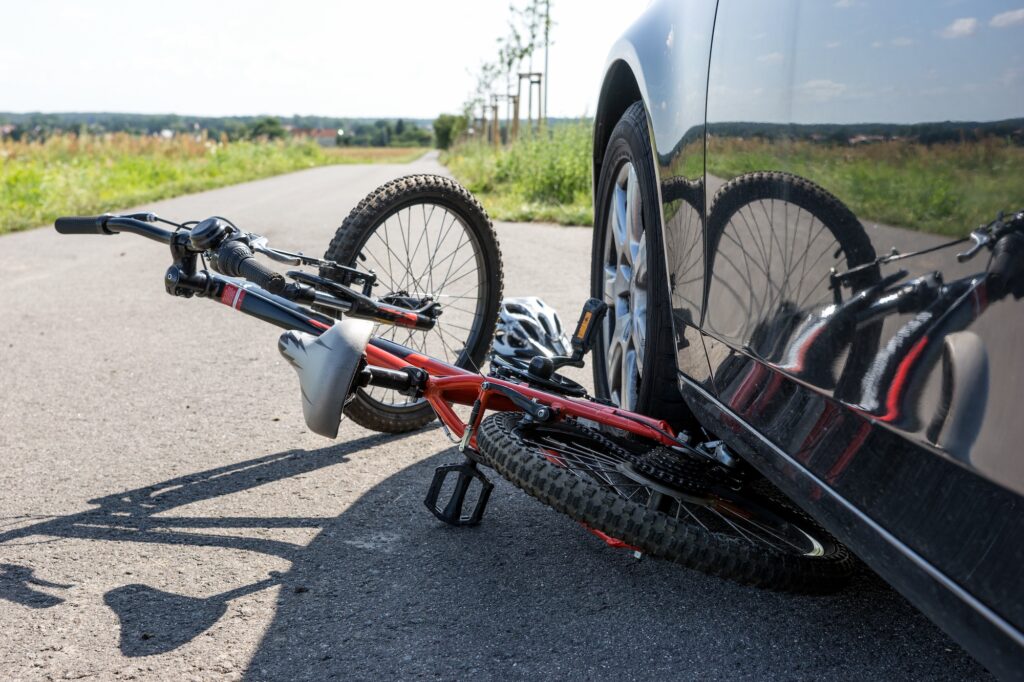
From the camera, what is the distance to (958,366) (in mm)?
1158

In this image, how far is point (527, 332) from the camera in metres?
3.05

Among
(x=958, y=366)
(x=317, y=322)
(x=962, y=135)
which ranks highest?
(x=962, y=135)

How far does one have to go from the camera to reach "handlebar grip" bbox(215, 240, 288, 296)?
2.52 meters

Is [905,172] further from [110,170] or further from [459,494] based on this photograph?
[110,170]

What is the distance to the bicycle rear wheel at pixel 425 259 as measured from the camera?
3158 mm

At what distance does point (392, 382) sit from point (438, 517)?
1.23 ft

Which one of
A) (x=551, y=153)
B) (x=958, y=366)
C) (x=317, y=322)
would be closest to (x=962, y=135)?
(x=958, y=366)

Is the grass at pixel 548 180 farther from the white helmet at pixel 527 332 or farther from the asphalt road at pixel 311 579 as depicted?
the asphalt road at pixel 311 579

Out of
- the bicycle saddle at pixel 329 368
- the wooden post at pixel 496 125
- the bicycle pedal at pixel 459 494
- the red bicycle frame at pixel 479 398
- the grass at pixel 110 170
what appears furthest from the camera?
the wooden post at pixel 496 125

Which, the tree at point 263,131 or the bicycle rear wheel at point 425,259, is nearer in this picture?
the bicycle rear wheel at point 425,259

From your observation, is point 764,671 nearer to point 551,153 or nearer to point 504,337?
point 504,337

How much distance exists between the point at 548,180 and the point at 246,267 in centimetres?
1260

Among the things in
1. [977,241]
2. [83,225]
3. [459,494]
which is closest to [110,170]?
[83,225]

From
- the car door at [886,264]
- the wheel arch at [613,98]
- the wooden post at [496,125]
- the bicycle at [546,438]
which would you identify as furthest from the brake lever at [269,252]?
the wooden post at [496,125]
